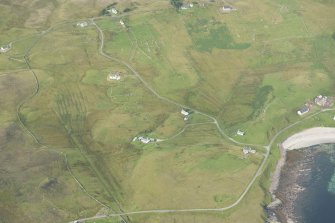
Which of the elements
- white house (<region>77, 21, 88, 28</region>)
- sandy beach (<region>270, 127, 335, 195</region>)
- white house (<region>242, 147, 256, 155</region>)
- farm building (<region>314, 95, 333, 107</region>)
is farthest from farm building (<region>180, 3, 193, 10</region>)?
white house (<region>242, 147, 256, 155</region>)

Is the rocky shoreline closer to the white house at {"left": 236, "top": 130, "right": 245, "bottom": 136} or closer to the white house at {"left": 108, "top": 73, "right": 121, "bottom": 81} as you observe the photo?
the white house at {"left": 236, "top": 130, "right": 245, "bottom": 136}

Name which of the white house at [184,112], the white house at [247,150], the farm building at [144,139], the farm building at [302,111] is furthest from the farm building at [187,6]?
the white house at [247,150]

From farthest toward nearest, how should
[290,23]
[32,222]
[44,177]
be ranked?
[290,23] → [44,177] → [32,222]

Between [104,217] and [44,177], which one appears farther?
[44,177]

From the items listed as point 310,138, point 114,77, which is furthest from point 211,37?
point 310,138

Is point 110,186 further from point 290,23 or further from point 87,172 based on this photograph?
point 290,23

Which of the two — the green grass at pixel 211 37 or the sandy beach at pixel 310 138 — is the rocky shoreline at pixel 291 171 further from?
the green grass at pixel 211 37

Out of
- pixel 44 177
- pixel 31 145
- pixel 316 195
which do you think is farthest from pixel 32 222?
pixel 316 195
